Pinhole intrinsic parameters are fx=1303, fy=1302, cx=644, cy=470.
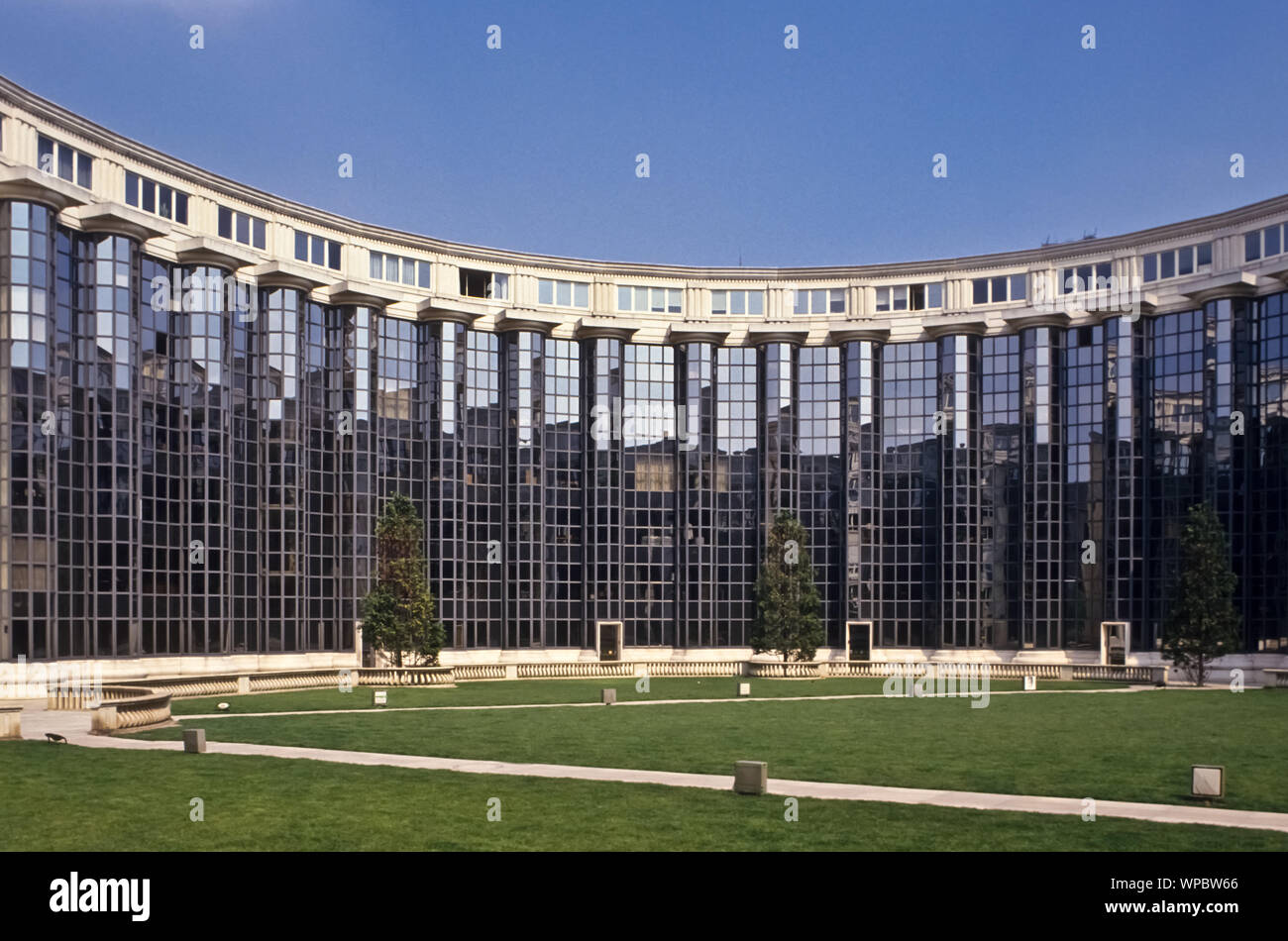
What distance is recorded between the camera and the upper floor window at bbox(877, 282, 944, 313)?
98000mm

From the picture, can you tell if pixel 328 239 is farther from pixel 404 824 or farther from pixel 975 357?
pixel 404 824

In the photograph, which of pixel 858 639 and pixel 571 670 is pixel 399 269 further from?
pixel 858 639

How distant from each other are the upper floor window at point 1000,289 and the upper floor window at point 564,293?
29.1m

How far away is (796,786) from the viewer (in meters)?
29.1

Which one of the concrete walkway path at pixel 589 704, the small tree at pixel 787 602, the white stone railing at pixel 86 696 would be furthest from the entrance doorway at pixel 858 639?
the white stone railing at pixel 86 696

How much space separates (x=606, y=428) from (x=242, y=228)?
30.2m

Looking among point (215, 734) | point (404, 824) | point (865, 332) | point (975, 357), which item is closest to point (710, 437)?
point (865, 332)

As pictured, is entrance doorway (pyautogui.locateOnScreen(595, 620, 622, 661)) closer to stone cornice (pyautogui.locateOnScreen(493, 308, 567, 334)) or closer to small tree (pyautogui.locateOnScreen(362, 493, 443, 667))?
stone cornice (pyautogui.locateOnScreen(493, 308, 567, 334))

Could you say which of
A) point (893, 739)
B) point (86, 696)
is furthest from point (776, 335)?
point (893, 739)

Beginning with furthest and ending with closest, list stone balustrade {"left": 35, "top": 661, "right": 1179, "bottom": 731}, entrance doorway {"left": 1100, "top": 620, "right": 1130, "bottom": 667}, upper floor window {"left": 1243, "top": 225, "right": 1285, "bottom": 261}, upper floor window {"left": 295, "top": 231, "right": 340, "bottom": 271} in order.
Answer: entrance doorway {"left": 1100, "top": 620, "right": 1130, "bottom": 667} → upper floor window {"left": 295, "top": 231, "right": 340, "bottom": 271} → upper floor window {"left": 1243, "top": 225, "right": 1285, "bottom": 261} → stone balustrade {"left": 35, "top": 661, "right": 1179, "bottom": 731}

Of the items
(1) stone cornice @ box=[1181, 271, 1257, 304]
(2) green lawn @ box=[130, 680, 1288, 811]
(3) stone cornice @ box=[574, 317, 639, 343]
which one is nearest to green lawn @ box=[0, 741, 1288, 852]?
(2) green lawn @ box=[130, 680, 1288, 811]

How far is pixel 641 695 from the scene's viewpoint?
2442 inches

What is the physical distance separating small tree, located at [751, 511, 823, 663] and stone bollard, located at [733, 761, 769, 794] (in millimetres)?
56465

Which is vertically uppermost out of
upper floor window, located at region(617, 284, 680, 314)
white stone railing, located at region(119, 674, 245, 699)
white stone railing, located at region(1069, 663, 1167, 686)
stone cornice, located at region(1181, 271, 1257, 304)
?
upper floor window, located at region(617, 284, 680, 314)
